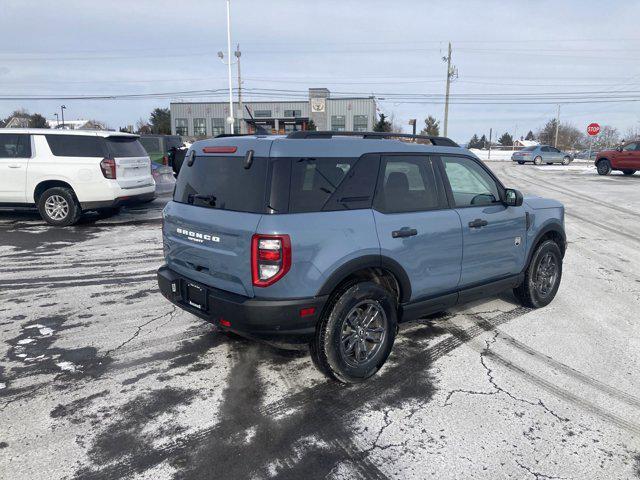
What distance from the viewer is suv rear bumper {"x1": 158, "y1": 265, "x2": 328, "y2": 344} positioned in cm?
320

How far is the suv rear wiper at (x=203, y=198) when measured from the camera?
3.62 meters

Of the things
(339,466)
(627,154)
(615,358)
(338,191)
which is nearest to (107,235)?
(338,191)

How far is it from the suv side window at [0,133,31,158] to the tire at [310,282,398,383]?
871 centimetres

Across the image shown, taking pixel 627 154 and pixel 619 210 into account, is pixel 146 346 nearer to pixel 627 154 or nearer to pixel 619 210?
pixel 619 210

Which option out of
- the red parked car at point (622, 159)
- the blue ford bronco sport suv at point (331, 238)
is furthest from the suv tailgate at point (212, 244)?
the red parked car at point (622, 159)

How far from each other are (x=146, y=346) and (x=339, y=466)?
7.64 feet

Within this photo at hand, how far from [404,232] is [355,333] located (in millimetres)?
873

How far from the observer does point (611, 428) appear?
310cm

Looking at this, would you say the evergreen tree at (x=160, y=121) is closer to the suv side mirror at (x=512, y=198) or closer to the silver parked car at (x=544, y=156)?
the silver parked car at (x=544, y=156)

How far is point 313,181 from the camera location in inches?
133

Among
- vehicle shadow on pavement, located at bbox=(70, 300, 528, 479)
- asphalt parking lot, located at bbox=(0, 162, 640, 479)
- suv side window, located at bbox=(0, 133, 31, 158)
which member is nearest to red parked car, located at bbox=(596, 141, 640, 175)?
asphalt parking lot, located at bbox=(0, 162, 640, 479)

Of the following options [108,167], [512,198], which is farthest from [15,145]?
[512,198]

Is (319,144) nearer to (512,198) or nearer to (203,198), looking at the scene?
(203,198)

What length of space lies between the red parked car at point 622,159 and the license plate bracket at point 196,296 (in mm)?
24602
